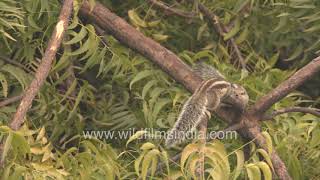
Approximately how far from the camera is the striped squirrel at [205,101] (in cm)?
186

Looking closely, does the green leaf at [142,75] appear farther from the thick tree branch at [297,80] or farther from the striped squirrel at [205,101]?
the thick tree branch at [297,80]

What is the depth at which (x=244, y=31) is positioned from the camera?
9.77ft

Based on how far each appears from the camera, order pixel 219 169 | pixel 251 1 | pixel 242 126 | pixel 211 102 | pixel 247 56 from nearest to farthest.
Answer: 1. pixel 219 169
2. pixel 211 102
3. pixel 242 126
4. pixel 251 1
5. pixel 247 56

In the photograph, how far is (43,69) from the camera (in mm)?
1921

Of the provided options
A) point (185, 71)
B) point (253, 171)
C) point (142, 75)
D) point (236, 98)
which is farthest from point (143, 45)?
point (253, 171)

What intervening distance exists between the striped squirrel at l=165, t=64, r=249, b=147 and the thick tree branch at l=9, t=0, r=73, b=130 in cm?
39

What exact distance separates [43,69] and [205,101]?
47 centimetres

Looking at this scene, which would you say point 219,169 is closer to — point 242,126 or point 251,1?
point 242,126

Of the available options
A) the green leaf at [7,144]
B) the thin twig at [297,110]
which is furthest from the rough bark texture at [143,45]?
the green leaf at [7,144]

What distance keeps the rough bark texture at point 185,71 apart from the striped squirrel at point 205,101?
4 centimetres

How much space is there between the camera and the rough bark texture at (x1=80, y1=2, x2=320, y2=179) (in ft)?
7.07

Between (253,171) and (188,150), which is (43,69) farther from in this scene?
(253,171)

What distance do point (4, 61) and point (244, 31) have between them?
106 cm

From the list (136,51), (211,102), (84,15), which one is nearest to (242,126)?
(211,102)
